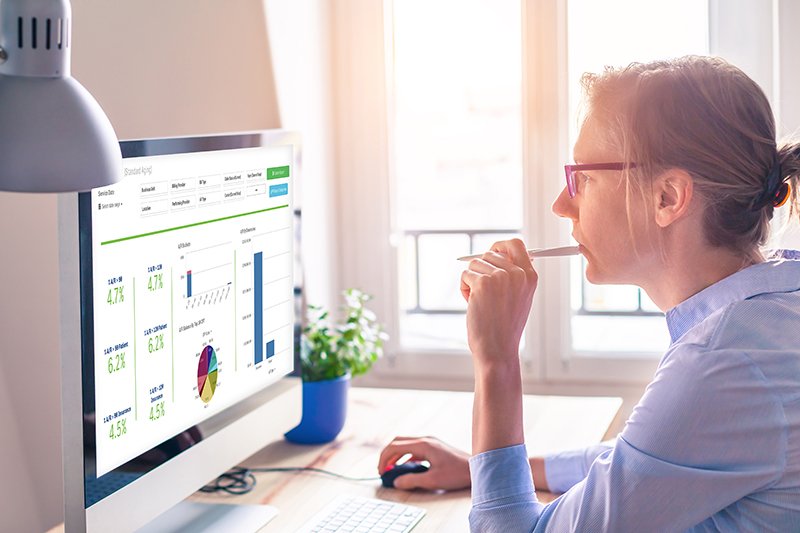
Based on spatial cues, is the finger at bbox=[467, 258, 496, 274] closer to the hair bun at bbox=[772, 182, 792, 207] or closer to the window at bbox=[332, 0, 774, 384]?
the hair bun at bbox=[772, 182, 792, 207]

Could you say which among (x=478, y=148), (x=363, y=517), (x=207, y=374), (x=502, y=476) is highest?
(x=478, y=148)

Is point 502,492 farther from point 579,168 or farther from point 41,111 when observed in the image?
point 41,111

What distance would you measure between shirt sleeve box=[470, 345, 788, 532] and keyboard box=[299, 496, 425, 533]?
1.21 feet

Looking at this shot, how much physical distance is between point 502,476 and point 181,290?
0.47 meters

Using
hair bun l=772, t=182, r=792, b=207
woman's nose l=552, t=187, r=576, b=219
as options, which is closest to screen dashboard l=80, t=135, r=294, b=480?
woman's nose l=552, t=187, r=576, b=219

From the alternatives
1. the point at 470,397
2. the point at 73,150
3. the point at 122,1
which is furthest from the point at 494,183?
the point at 73,150

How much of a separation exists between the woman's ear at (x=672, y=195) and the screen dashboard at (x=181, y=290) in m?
0.59

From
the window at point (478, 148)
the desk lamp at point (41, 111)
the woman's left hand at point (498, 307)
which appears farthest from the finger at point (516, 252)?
the window at point (478, 148)

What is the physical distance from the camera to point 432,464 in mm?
1527

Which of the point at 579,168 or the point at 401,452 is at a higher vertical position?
the point at 579,168

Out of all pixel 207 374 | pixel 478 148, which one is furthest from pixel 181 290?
pixel 478 148

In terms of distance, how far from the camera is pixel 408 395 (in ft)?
6.86

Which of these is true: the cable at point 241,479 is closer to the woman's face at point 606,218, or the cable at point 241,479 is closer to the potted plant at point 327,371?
the potted plant at point 327,371

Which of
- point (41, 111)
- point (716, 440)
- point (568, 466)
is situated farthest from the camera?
point (568, 466)
